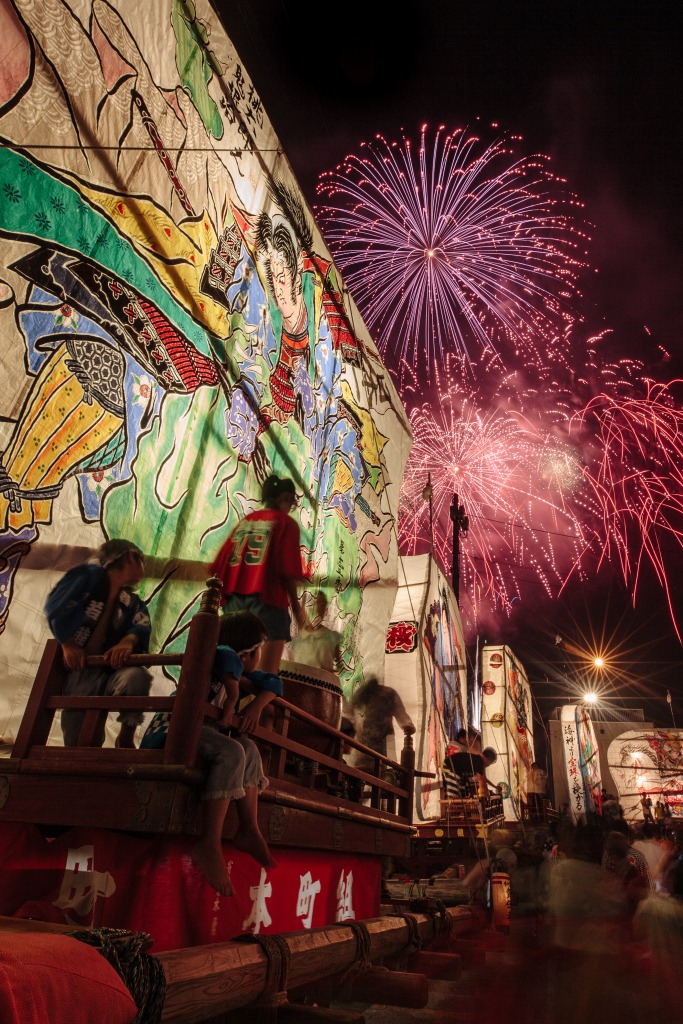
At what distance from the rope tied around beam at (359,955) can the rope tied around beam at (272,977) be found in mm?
874

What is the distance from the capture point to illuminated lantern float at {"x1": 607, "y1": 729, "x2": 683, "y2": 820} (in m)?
23.3

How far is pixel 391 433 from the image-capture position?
9586 mm

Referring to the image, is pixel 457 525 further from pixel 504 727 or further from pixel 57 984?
pixel 57 984

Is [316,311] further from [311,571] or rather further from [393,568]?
[393,568]

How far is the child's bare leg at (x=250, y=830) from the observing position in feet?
9.61

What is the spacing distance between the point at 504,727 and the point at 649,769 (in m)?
12.3

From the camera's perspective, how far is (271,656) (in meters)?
5.14

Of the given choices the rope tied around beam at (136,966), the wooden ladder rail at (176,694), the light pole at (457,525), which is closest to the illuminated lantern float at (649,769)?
the light pole at (457,525)

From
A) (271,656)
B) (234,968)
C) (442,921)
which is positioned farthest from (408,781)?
(234,968)

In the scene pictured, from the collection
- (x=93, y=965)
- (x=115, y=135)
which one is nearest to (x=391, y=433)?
(x=115, y=135)

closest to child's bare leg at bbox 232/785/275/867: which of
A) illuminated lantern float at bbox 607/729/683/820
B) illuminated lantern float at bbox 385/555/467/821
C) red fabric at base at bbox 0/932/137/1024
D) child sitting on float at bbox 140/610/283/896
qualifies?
child sitting on float at bbox 140/610/283/896

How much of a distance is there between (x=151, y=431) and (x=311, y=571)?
2928mm

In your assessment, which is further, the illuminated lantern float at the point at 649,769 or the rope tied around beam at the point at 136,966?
the illuminated lantern float at the point at 649,769

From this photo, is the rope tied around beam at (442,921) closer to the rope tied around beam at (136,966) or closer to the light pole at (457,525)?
the rope tied around beam at (136,966)
